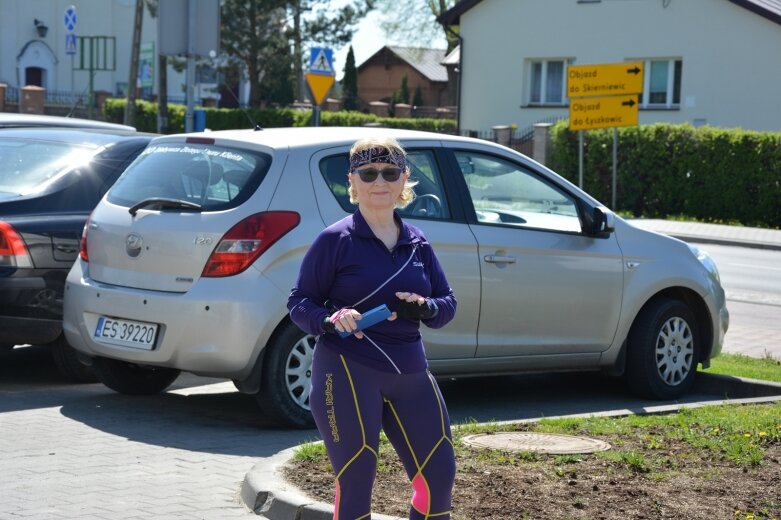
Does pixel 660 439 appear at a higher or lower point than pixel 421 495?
lower

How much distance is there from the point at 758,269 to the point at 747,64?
19474 mm

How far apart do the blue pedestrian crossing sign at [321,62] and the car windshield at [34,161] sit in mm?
12403

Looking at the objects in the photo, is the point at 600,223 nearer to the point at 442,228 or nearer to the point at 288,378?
the point at 442,228

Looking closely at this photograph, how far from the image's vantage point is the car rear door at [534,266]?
8008mm

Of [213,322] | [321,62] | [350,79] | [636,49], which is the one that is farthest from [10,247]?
[350,79]

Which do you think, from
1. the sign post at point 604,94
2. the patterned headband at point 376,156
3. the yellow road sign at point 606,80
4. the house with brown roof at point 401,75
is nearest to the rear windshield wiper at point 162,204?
the patterned headband at point 376,156

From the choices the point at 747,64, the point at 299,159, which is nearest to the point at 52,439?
the point at 299,159

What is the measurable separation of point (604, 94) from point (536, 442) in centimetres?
2153

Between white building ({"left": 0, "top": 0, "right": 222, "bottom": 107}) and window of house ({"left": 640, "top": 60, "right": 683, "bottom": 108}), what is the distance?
25140 millimetres

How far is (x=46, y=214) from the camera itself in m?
8.54

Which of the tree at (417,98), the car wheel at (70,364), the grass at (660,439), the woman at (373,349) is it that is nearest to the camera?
the woman at (373,349)

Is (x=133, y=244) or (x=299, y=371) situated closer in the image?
(x=299, y=371)

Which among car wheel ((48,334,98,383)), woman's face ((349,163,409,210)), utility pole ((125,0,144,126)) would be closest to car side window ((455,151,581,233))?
car wheel ((48,334,98,383))

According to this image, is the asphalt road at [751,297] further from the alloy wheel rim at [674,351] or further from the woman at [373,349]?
the woman at [373,349]
